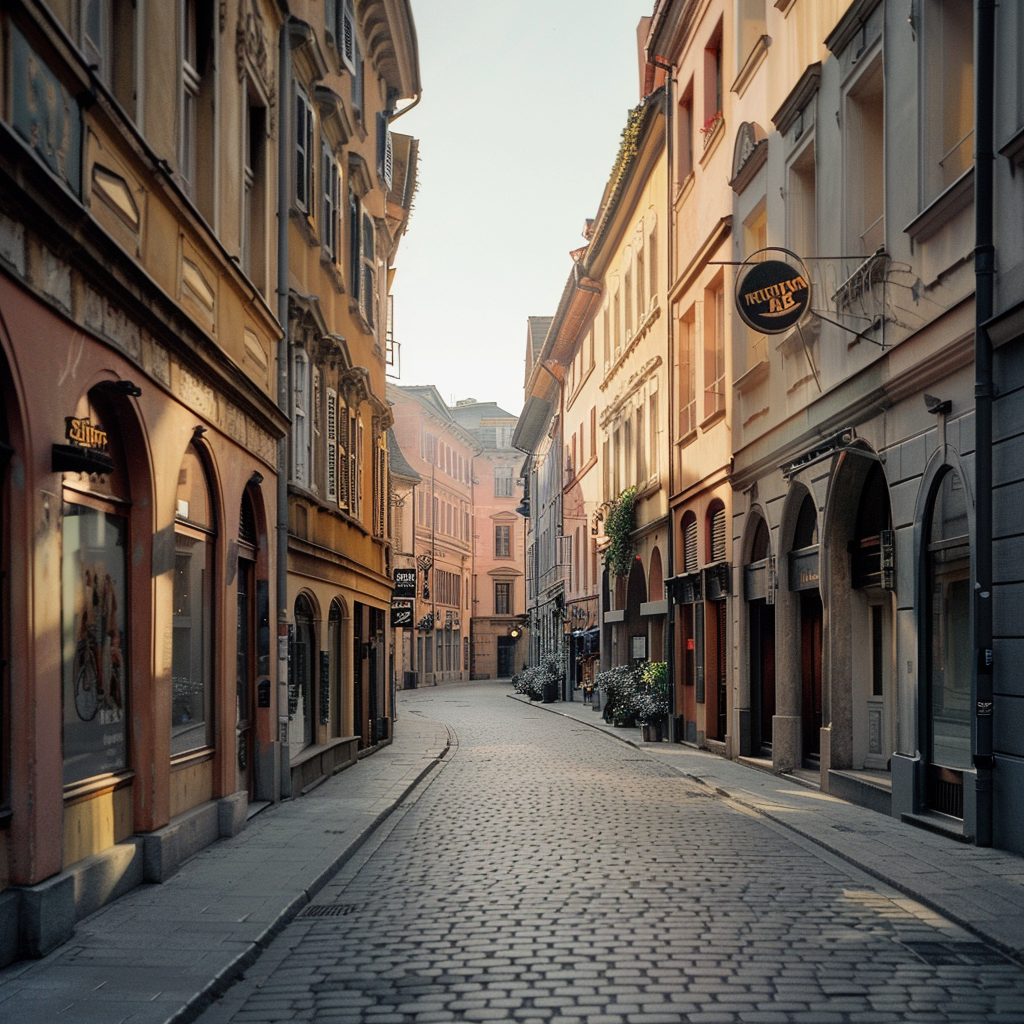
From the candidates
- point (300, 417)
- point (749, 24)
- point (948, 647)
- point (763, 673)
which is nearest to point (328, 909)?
point (948, 647)

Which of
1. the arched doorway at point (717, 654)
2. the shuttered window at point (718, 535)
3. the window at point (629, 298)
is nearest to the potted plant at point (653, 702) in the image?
the arched doorway at point (717, 654)

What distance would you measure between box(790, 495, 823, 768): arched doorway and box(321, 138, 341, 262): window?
7514 millimetres

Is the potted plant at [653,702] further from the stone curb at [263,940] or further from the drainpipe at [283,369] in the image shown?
the stone curb at [263,940]

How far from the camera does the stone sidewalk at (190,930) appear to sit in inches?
247

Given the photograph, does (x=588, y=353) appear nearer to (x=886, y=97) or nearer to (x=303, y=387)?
(x=303, y=387)

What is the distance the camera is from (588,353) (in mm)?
41562

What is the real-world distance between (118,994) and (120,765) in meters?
3.38

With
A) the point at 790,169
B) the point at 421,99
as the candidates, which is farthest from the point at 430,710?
the point at 790,169

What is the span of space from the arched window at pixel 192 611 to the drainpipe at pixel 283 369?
8.40 feet

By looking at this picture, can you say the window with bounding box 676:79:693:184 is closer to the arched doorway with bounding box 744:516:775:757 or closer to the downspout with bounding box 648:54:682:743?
the downspout with bounding box 648:54:682:743

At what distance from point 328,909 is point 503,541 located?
8254 cm

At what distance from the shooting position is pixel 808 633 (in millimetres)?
17906

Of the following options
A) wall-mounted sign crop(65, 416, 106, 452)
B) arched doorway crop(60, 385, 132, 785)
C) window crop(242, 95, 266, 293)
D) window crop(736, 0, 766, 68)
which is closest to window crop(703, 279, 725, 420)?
window crop(736, 0, 766, 68)

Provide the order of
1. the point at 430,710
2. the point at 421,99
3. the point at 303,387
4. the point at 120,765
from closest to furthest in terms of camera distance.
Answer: the point at 120,765, the point at 303,387, the point at 421,99, the point at 430,710
